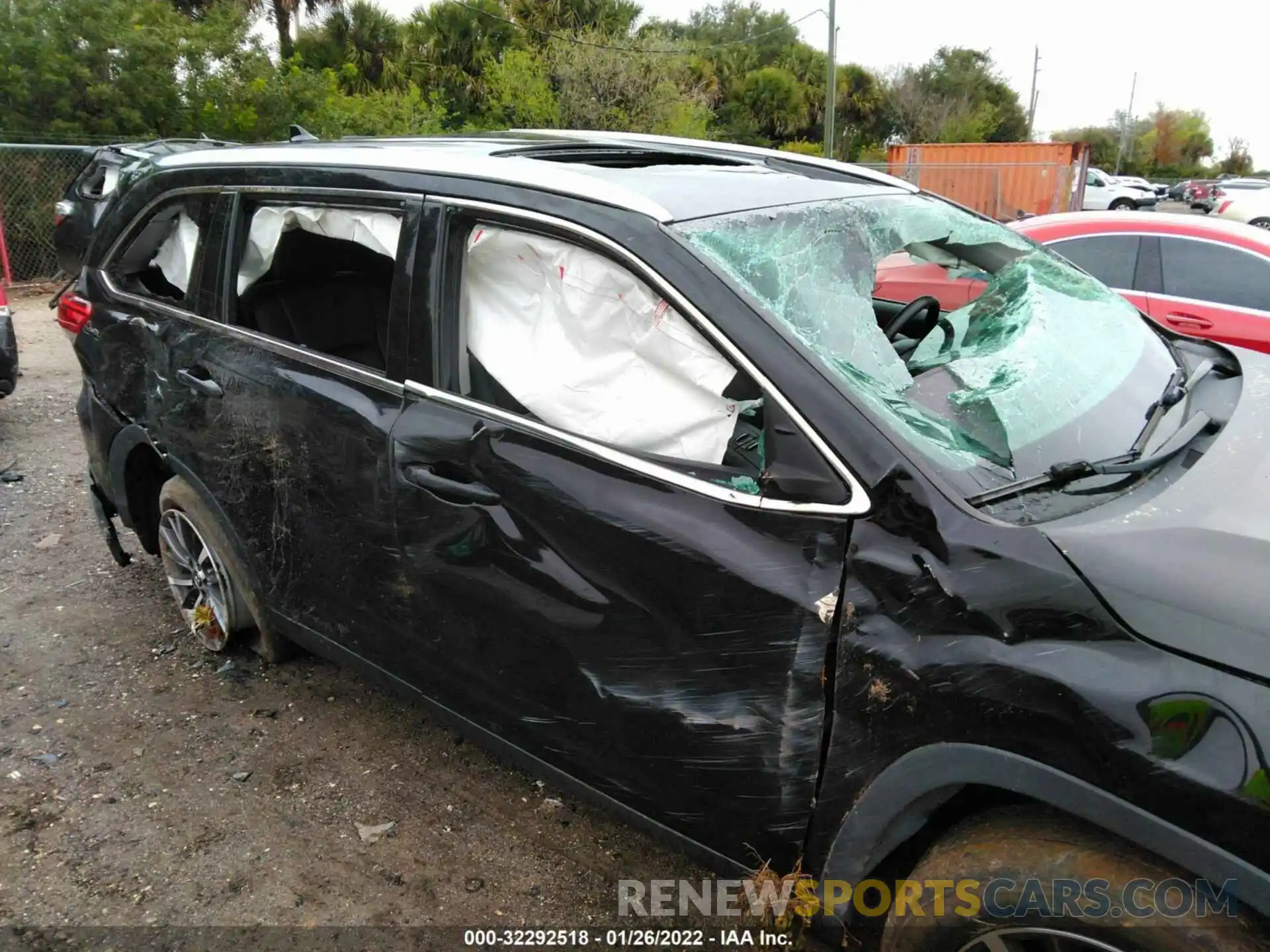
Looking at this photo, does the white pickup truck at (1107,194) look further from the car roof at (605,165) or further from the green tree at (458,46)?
the car roof at (605,165)

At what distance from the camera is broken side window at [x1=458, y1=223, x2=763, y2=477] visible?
80.4 inches

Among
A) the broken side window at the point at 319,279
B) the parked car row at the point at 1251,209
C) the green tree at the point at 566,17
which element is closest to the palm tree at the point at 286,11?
the green tree at the point at 566,17

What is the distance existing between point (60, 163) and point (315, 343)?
11.8 meters

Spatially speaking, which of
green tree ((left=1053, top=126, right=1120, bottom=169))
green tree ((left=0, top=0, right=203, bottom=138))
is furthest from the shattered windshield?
green tree ((left=1053, top=126, right=1120, bottom=169))

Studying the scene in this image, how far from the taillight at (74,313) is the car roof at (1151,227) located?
19.5 feet

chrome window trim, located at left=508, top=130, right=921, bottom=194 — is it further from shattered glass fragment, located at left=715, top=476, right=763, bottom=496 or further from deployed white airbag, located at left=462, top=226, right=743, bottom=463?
shattered glass fragment, located at left=715, top=476, right=763, bottom=496

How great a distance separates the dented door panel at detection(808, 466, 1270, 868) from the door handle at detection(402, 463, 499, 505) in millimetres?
911

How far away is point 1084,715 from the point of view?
4.89 ft

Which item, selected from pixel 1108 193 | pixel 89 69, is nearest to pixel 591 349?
pixel 89 69

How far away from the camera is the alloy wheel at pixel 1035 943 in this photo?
4.99 ft

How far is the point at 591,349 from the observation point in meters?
2.27

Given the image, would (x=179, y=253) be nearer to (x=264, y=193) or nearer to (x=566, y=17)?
(x=264, y=193)

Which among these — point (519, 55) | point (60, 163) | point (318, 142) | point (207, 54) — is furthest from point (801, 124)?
point (318, 142)

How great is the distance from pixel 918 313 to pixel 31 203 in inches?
518
